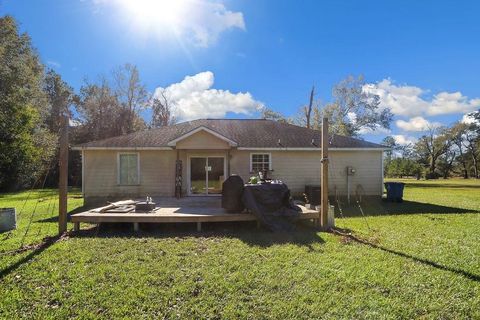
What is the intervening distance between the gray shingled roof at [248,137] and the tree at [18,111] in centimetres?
955

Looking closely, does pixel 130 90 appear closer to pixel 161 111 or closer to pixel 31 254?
pixel 161 111

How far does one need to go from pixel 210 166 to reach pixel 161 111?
26.4 metres

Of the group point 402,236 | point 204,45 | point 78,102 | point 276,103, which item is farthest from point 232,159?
point 78,102

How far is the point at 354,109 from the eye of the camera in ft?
108

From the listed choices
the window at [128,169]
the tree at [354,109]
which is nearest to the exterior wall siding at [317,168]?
the window at [128,169]

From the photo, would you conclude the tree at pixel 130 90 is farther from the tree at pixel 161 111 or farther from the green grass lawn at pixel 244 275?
the green grass lawn at pixel 244 275

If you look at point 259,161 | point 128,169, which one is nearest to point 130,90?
point 128,169

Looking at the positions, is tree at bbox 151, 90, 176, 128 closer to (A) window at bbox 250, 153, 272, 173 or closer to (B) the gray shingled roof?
(B) the gray shingled roof

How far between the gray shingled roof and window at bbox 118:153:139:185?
1.66ft

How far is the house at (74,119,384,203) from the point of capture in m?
13.2

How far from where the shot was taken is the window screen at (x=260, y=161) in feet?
44.2

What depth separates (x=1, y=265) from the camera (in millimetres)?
5055

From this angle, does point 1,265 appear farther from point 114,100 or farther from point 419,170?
point 419,170

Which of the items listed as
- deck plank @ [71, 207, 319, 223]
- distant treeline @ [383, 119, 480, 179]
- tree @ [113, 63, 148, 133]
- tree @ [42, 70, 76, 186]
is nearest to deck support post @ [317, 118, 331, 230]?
deck plank @ [71, 207, 319, 223]
